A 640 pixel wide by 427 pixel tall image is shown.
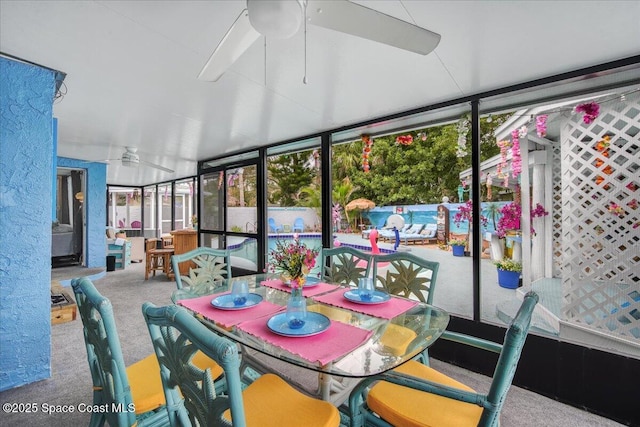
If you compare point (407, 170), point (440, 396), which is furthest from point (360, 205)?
point (440, 396)

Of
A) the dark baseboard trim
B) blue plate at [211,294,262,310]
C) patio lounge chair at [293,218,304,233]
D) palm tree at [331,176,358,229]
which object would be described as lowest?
the dark baseboard trim

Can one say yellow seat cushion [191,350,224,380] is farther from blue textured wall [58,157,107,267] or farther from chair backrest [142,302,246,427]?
blue textured wall [58,157,107,267]

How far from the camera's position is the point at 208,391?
780 mm

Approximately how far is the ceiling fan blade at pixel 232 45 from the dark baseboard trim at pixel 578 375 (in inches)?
103

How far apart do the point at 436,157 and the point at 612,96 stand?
676cm

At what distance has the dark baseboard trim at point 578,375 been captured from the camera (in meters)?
1.82

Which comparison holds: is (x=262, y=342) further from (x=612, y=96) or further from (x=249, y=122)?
(x=612, y=96)

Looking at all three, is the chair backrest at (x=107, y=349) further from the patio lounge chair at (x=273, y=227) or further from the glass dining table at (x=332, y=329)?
the patio lounge chair at (x=273, y=227)

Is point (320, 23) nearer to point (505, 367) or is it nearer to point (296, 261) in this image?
point (296, 261)

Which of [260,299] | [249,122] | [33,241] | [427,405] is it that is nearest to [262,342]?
[260,299]

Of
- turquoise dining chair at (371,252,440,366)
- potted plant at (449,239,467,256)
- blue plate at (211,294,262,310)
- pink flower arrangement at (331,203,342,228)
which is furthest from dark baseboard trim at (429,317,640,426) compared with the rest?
potted plant at (449,239,467,256)

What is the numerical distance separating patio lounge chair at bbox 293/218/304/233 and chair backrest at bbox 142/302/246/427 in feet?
22.1

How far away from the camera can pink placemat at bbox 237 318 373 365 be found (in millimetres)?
→ 1121

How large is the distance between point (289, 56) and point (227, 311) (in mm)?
1554
